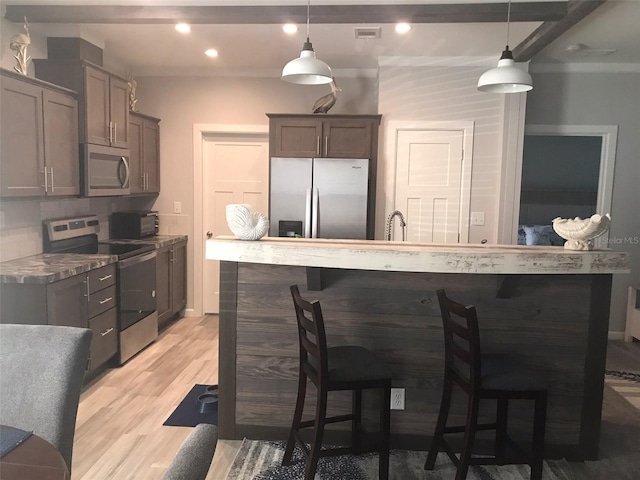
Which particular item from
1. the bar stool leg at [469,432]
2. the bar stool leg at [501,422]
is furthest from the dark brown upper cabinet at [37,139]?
the bar stool leg at [501,422]

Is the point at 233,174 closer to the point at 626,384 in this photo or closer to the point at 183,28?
the point at 183,28

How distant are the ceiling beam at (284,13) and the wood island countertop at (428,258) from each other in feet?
5.59

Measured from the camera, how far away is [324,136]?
187 inches

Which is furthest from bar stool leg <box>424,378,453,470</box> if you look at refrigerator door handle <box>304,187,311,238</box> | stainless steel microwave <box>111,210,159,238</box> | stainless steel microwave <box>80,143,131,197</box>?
stainless steel microwave <box>111,210,159,238</box>

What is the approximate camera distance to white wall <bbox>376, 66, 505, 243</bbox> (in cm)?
473

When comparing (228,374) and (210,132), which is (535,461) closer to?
(228,374)

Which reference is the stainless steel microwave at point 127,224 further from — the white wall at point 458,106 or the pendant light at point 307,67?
the pendant light at point 307,67

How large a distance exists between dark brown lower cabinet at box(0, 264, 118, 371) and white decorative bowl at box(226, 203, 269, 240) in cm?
126

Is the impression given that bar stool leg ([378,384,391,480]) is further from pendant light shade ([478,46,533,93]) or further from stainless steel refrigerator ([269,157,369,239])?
stainless steel refrigerator ([269,157,369,239])

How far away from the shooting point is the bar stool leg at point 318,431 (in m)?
2.25

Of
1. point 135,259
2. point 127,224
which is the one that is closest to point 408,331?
point 135,259

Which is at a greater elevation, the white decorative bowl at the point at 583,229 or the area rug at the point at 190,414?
the white decorative bowl at the point at 583,229

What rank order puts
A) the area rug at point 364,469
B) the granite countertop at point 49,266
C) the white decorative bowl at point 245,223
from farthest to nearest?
1. the granite countertop at point 49,266
2. the white decorative bowl at point 245,223
3. the area rug at point 364,469

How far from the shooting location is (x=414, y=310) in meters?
2.74
